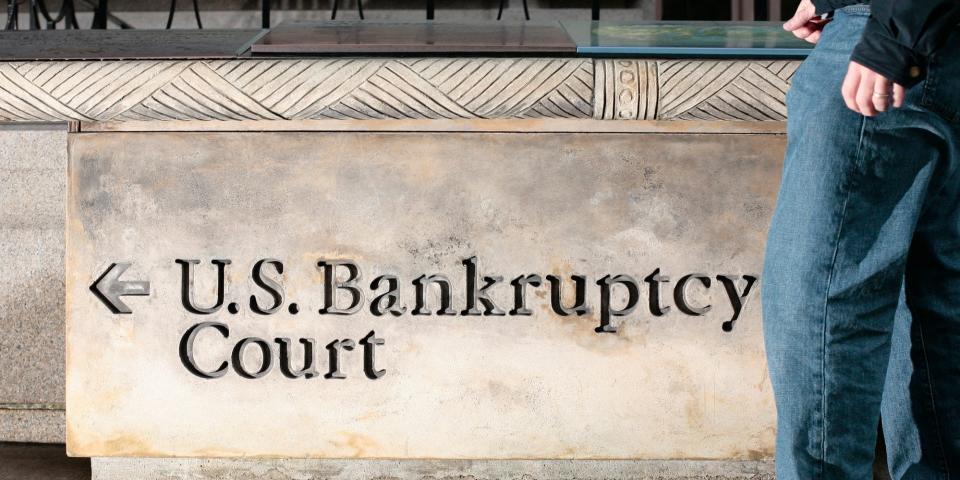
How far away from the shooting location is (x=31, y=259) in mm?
1539

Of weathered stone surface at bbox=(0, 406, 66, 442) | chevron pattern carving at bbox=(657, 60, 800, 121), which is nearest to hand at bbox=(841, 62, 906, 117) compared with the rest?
chevron pattern carving at bbox=(657, 60, 800, 121)

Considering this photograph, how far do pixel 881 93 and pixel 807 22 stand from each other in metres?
0.27

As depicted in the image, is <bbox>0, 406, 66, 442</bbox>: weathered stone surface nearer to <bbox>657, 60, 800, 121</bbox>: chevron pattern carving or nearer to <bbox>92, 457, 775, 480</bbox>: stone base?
<bbox>92, 457, 775, 480</bbox>: stone base

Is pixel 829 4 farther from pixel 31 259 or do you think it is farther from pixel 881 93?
pixel 31 259

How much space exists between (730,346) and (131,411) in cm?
99

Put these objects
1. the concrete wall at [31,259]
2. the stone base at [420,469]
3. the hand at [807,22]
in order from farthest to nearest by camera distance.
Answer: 1. the concrete wall at [31,259]
2. the stone base at [420,469]
3. the hand at [807,22]

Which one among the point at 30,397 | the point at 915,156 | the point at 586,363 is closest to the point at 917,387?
the point at 915,156

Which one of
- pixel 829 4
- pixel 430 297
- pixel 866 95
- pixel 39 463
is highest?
pixel 829 4

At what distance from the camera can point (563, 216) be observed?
135 centimetres

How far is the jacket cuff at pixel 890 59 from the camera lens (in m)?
0.80

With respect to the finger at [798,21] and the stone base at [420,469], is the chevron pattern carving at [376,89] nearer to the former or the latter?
the finger at [798,21]

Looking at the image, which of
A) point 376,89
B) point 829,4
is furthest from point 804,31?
point 376,89

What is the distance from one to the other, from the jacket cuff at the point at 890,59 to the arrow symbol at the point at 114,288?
1104 mm

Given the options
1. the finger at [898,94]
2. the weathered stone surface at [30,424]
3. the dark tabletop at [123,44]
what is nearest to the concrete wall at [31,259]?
the weathered stone surface at [30,424]
